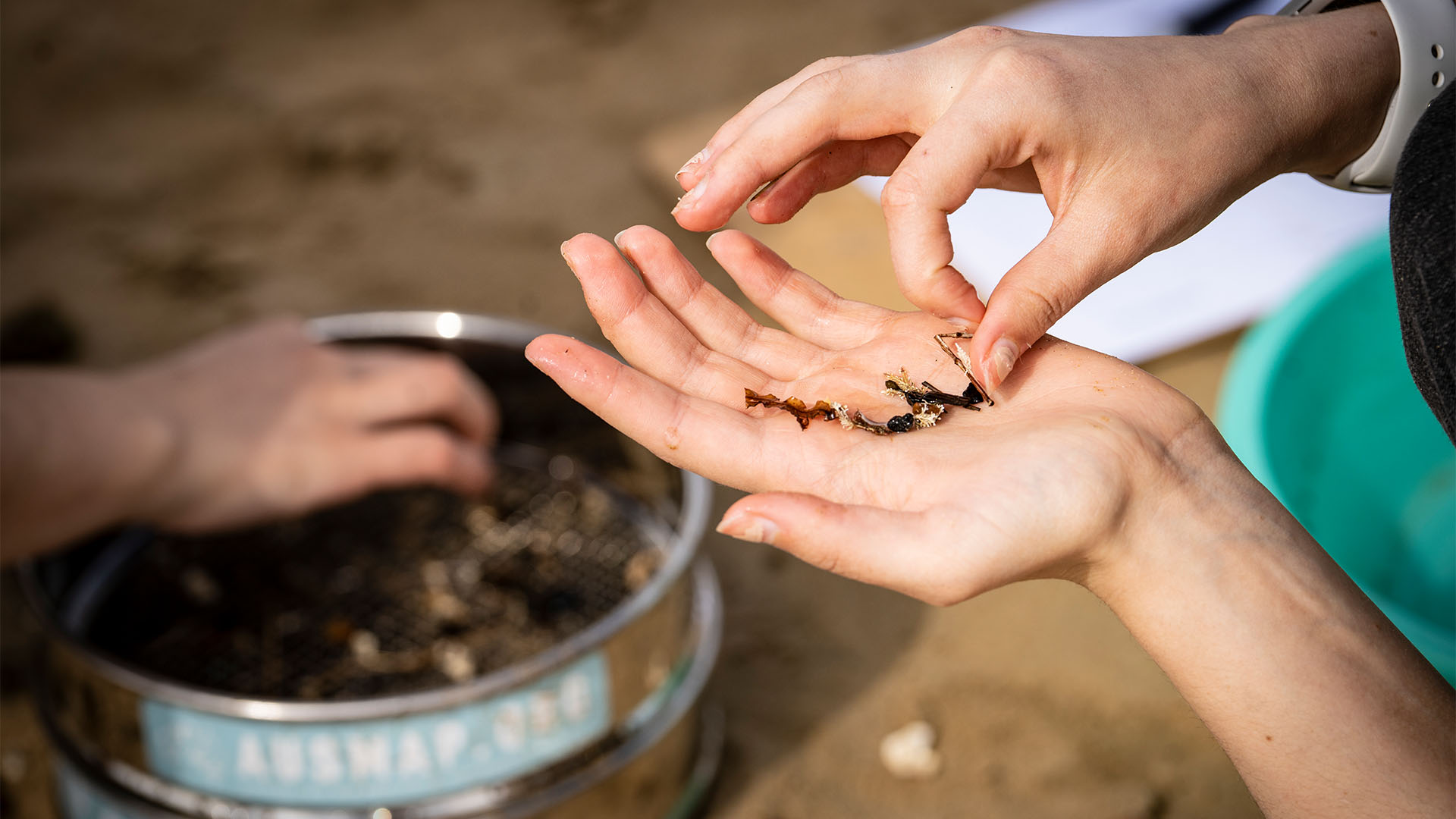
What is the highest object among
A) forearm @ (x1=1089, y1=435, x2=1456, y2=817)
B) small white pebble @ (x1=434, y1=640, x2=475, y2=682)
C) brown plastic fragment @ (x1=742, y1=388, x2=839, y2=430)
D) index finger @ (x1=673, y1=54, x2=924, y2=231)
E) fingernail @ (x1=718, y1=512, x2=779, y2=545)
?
index finger @ (x1=673, y1=54, x2=924, y2=231)

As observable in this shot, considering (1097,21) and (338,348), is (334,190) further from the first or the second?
(1097,21)

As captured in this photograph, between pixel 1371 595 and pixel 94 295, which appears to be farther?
pixel 94 295

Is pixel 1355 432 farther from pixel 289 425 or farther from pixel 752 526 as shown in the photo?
pixel 289 425

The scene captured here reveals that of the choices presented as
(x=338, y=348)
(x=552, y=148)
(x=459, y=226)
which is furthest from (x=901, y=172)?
(x=552, y=148)

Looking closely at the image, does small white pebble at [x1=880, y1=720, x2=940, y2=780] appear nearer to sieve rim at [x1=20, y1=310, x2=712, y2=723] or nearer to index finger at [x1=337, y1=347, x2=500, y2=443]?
sieve rim at [x1=20, y1=310, x2=712, y2=723]

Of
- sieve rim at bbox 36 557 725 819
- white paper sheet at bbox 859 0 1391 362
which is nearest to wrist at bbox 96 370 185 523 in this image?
sieve rim at bbox 36 557 725 819

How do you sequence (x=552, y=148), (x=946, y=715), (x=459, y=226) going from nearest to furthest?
(x=946, y=715) → (x=459, y=226) → (x=552, y=148)

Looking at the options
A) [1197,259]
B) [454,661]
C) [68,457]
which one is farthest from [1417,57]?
[68,457]

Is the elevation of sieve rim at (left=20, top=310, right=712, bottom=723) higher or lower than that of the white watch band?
lower
